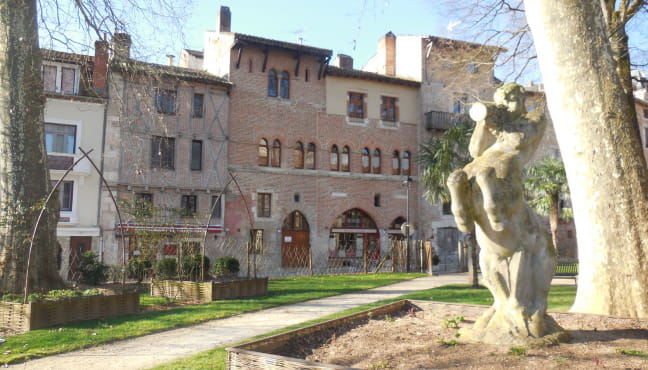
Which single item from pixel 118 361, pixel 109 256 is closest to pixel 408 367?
pixel 118 361

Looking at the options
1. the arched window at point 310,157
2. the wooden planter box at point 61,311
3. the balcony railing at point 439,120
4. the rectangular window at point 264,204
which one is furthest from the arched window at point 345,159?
the wooden planter box at point 61,311

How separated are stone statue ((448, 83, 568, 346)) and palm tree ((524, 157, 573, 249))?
22.0m

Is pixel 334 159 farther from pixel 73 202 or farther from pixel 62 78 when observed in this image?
pixel 62 78

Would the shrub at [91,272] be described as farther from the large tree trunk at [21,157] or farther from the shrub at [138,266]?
the large tree trunk at [21,157]

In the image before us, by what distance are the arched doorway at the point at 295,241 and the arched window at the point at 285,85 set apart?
6.36 metres

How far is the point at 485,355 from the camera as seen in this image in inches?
161

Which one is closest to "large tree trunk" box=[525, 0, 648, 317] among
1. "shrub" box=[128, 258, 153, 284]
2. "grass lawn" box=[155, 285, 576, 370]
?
"grass lawn" box=[155, 285, 576, 370]

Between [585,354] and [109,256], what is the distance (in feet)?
69.3

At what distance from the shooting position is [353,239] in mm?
28016

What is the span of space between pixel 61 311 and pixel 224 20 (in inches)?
901

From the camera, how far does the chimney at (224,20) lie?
27984mm

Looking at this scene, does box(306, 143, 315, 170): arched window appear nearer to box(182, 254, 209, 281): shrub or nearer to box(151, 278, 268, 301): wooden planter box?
box(182, 254, 209, 281): shrub

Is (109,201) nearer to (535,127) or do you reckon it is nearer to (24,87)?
(24,87)

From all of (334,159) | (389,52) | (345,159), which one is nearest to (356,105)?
(345,159)
